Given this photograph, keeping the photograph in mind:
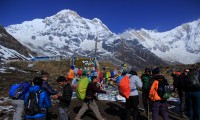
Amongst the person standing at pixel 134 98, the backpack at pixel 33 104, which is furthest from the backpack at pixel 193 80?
the backpack at pixel 33 104

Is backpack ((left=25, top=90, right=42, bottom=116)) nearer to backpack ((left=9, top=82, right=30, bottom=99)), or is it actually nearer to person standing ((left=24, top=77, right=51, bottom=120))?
person standing ((left=24, top=77, right=51, bottom=120))

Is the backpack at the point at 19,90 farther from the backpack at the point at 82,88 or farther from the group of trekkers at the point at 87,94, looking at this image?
the backpack at the point at 82,88

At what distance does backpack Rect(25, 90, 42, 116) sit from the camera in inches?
315

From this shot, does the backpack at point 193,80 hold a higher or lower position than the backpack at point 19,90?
higher

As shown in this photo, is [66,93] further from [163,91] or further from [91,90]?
[163,91]

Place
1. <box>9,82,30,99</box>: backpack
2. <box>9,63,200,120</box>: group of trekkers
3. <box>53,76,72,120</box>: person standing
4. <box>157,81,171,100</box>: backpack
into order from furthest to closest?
<box>157,81,171,100</box>: backpack
<box>53,76,72,120</box>: person standing
<box>9,82,30,99</box>: backpack
<box>9,63,200,120</box>: group of trekkers

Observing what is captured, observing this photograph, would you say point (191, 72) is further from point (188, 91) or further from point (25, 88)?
point (25, 88)

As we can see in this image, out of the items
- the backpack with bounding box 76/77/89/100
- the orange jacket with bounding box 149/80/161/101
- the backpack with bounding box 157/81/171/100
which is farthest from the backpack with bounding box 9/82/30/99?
the backpack with bounding box 157/81/171/100

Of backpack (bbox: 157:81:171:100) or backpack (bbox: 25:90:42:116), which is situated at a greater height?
backpack (bbox: 157:81:171:100)

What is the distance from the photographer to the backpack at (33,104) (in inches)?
315

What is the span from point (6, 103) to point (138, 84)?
9141 mm

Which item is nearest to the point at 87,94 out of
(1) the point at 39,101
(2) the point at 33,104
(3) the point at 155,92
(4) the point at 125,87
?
(4) the point at 125,87

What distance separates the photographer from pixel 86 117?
1312 cm

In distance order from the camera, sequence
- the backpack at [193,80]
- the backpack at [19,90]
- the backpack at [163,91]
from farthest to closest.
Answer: the backpack at [193,80]
the backpack at [163,91]
the backpack at [19,90]
